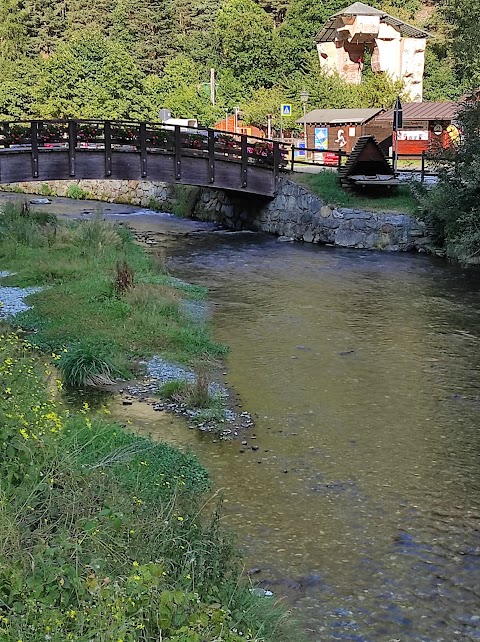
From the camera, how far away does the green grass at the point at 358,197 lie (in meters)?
25.7

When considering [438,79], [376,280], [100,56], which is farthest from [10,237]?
[438,79]

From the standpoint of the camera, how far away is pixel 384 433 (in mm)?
10594

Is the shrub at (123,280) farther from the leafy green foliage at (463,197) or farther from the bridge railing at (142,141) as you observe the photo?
the bridge railing at (142,141)

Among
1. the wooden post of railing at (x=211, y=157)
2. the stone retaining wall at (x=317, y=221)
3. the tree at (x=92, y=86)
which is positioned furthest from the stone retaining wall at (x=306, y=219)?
the tree at (x=92, y=86)

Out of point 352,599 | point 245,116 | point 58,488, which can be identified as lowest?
point 352,599

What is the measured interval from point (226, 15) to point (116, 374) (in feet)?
152

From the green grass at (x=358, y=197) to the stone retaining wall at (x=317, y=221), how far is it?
27 cm

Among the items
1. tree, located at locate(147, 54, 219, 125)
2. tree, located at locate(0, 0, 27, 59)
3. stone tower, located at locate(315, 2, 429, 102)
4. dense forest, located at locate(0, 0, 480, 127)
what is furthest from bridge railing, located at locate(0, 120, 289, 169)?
tree, located at locate(0, 0, 27, 59)

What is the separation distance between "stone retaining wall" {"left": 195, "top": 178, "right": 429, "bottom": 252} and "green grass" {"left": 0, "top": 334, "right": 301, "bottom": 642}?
1803 centimetres

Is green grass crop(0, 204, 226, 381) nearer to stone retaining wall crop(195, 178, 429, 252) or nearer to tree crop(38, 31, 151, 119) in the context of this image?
stone retaining wall crop(195, 178, 429, 252)

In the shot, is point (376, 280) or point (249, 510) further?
point (376, 280)

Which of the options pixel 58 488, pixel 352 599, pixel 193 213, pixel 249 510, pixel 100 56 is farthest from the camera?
pixel 100 56

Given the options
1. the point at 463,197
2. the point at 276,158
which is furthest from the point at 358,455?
the point at 276,158

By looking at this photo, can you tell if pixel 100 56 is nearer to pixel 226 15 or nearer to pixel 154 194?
pixel 226 15
